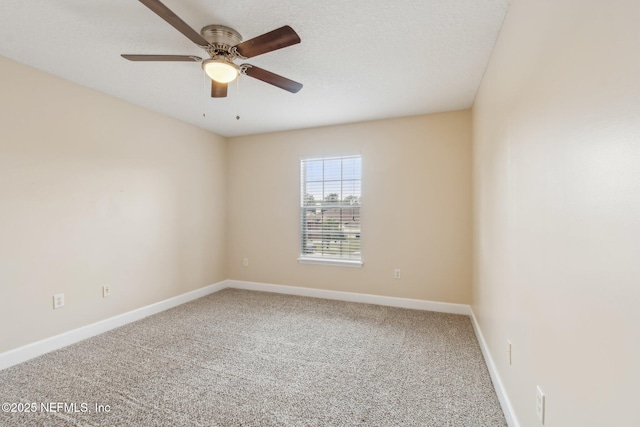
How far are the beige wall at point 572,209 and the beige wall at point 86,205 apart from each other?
11.6ft

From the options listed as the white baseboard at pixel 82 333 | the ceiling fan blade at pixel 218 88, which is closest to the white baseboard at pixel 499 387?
the ceiling fan blade at pixel 218 88

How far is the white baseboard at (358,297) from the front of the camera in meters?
3.40

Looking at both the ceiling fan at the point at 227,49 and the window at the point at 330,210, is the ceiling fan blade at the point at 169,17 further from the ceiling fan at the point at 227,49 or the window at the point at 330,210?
the window at the point at 330,210

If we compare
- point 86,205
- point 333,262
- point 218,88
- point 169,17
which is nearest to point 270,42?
point 169,17

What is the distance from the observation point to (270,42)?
5.40 feet

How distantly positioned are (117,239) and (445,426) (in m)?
3.36

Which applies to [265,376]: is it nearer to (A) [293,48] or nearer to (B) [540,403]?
(B) [540,403]

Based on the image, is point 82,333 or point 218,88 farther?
point 82,333

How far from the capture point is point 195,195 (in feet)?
13.2

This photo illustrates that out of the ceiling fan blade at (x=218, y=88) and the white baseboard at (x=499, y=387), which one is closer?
the white baseboard at (x=499, y=387)

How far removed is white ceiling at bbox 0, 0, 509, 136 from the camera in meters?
1.69

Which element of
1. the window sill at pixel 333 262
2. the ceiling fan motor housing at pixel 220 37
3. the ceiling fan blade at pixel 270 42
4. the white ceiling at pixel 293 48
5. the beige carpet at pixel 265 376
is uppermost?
the white ceiling at pixel 293 48

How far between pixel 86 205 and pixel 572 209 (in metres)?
3.62

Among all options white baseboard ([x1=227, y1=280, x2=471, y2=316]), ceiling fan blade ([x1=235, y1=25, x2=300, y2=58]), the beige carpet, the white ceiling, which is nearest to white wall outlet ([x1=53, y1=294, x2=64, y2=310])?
the beige carpet
